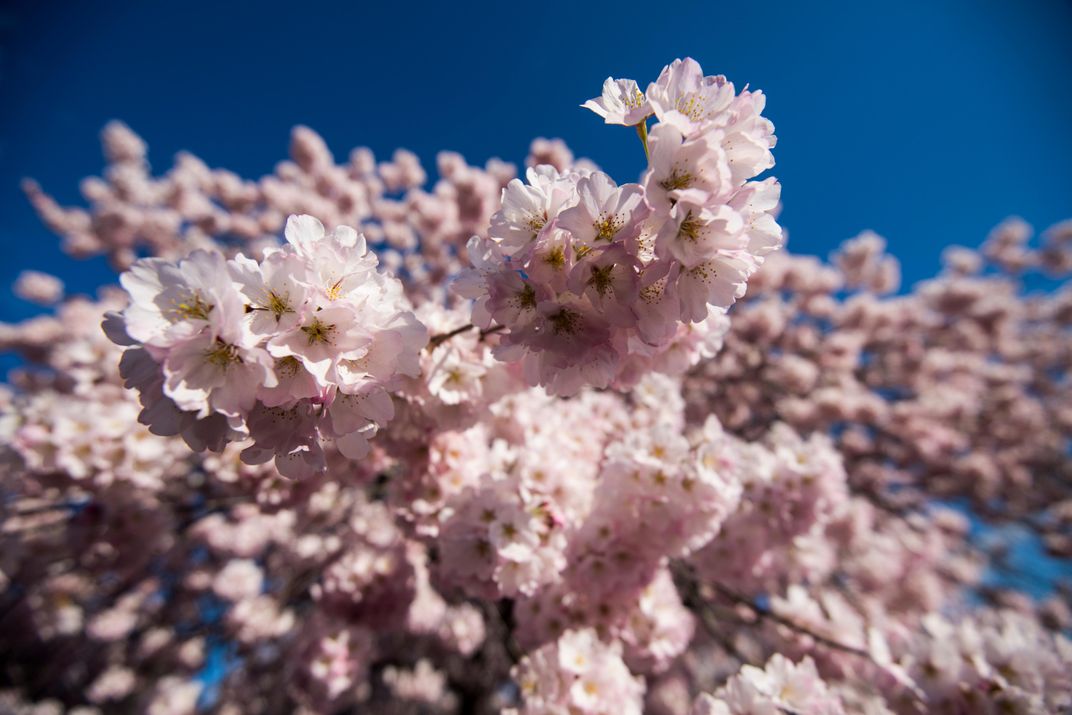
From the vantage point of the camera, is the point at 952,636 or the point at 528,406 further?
the point at 528,406

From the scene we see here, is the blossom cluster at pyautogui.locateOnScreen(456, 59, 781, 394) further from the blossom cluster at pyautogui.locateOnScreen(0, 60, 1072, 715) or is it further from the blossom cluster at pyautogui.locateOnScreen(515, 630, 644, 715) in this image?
the blossom cluster at pyautogui.locateOnScreen(515, 630, 644, 715)

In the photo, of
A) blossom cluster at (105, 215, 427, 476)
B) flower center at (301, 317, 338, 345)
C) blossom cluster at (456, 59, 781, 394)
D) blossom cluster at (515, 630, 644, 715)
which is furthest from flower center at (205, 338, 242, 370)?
blossom cluster at (515, 630, 644, 715)

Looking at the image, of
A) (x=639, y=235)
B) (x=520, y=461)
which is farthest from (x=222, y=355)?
(x=520, y=461)

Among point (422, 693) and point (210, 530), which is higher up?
point (210, 530)

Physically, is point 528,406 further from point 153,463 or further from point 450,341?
point 153,463

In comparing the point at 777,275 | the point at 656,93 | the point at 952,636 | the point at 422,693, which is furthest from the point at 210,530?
the point at 777,275

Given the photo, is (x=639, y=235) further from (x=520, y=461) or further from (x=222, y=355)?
(x=520, y=461)
